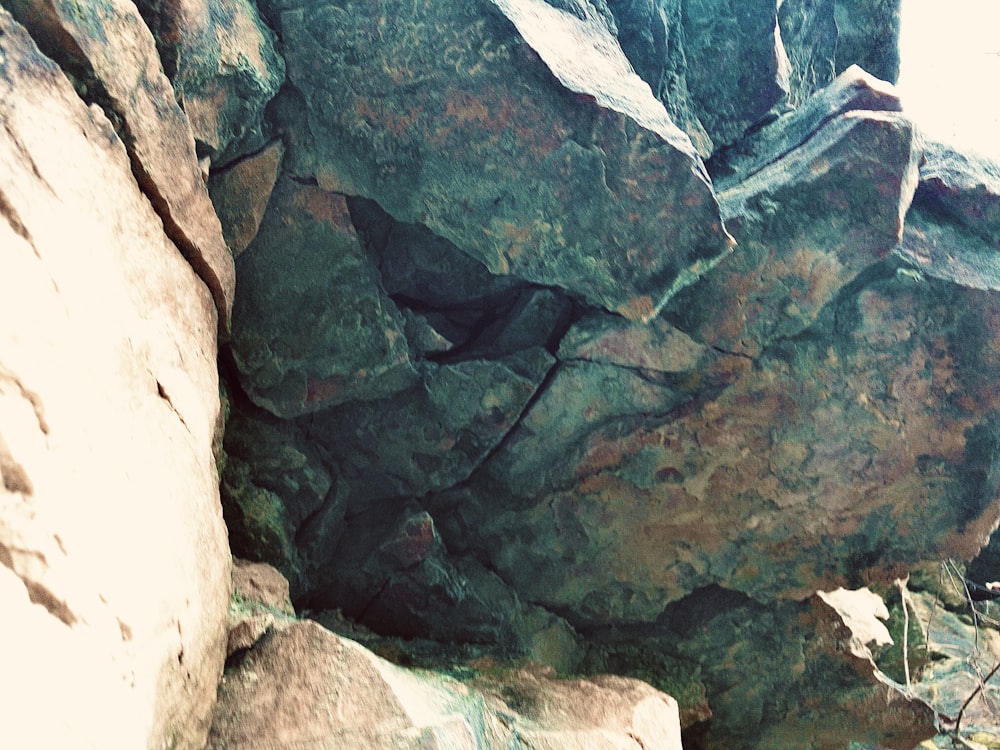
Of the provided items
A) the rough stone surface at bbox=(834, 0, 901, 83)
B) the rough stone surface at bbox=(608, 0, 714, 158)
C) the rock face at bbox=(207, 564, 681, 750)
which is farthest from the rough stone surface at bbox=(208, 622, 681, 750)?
the rough stone surface at bbox=(834, 0, 901, 83)

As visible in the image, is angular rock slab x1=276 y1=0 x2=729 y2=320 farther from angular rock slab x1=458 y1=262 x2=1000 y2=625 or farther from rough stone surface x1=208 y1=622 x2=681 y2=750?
rough stone surface x1=208 y1=622 x2=681 y2=750

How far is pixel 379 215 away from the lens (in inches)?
157

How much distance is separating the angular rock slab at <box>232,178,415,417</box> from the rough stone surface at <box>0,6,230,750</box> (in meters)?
1.07

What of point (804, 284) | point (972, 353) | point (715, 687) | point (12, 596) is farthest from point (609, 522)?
point (12, 596)

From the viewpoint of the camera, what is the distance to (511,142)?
3512 mm

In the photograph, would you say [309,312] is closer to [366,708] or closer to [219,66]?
[219,66]

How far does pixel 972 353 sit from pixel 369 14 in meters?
3.91

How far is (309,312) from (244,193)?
700 millimetres

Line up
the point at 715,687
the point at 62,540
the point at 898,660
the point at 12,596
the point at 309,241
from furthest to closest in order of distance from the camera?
the point at 898,660 < the point at 715,687 < the point at 309,241 < the point at 62,540 < the point at 12,596

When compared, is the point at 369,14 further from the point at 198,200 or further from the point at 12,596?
the point at 12,596

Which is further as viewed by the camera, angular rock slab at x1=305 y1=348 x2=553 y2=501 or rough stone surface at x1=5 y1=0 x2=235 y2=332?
angular rock slab at x1=305 y1=348 x2=553 y2=501

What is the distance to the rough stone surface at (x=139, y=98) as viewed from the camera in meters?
2.29

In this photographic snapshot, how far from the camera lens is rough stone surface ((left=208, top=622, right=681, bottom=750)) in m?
2.38

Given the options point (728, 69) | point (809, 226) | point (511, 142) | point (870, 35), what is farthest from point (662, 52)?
point (870, 35)
